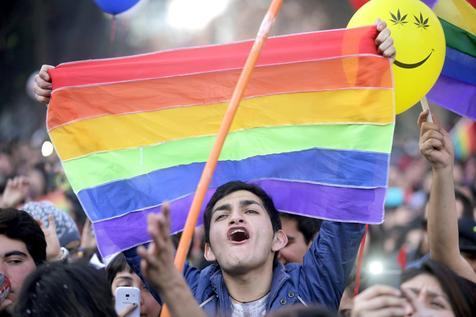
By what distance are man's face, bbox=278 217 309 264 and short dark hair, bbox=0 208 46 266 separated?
3.94 feet

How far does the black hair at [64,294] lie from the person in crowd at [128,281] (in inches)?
66.0

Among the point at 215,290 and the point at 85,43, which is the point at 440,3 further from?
the point at 85,43

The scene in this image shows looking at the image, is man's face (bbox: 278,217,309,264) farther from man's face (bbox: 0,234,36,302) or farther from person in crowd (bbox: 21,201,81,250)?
person in crowd (bbox: 21,201,81,250)

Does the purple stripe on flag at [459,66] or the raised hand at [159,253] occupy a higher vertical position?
the raised hand at [159,253]

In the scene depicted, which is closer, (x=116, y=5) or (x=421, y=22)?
(x=421, y=22)

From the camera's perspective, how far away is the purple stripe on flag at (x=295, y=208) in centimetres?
503

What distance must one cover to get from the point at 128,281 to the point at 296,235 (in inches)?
33.8

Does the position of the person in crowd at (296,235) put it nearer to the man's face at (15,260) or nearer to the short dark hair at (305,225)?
the short dark hair at (305,225)

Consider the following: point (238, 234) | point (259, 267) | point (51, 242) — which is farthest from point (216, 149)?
point (51, 242)

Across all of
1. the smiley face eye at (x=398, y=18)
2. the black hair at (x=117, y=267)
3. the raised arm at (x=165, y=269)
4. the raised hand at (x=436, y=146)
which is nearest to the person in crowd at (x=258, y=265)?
the raised hand at (x=436, y=146)

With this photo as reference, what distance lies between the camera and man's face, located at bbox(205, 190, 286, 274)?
187 inches

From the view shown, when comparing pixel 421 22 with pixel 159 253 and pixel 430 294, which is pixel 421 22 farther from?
pixel 159 253

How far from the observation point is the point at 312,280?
Answer: 479 centimetres

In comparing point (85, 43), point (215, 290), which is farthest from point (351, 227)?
point (85, 43)
